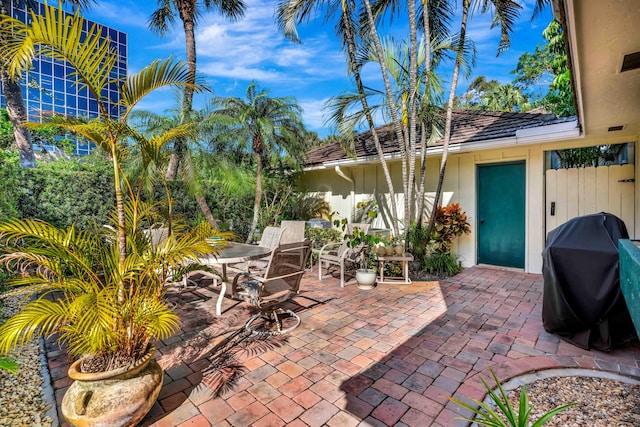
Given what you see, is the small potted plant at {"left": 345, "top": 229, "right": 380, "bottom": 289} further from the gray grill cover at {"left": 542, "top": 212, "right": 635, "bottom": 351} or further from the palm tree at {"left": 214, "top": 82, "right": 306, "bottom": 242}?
the palm tree at {"left": 214, "top": 82, "right": 306, "bottom": 242}

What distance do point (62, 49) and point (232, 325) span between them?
3193mm

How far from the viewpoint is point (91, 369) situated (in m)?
2.09

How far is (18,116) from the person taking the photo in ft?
25.2

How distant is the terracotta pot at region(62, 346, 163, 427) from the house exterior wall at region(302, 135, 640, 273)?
6.94m

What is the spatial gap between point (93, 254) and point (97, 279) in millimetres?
239

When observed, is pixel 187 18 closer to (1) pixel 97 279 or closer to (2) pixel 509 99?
(1) pixel 97 279

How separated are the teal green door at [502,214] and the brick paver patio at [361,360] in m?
2.12

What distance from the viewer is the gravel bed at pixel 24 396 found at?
2230 millimetres

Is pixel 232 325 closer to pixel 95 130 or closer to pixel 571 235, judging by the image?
pixel 95 130

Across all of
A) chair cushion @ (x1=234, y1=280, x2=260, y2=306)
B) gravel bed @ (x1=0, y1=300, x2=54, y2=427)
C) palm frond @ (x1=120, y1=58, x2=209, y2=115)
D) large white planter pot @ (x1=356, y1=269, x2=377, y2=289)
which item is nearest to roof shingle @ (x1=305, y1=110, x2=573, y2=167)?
large white planter pot @ (x1=356, y1=269, x2=377, y2=289)

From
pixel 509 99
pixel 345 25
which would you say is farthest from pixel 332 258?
pixel 509 99

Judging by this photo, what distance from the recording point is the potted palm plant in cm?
195

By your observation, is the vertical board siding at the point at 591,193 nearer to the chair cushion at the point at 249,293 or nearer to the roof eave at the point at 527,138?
the roof eave at the point at 527,138

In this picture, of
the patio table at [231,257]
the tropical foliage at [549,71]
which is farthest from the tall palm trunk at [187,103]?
the tropical foliage at [549,71]
